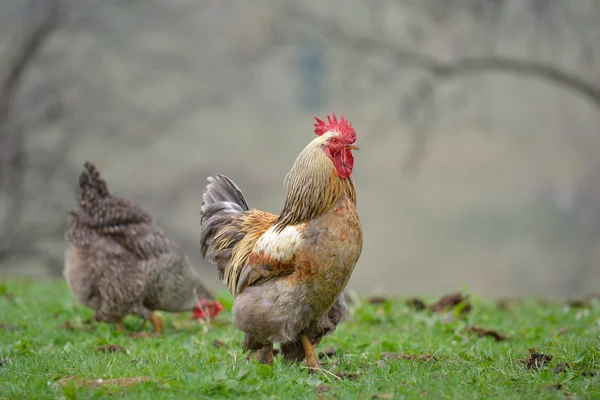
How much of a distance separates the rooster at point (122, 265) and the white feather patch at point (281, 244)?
8.96 ft

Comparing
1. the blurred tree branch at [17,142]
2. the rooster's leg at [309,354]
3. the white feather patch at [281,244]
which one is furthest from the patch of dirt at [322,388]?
the blurred tree branch at [17,142]

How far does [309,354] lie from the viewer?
5.61 m

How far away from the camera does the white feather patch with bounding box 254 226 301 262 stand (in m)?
5.39

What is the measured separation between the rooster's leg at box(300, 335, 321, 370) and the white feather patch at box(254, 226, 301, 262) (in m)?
0.73

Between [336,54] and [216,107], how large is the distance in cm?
374

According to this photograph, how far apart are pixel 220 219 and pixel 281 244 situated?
3.82 feet

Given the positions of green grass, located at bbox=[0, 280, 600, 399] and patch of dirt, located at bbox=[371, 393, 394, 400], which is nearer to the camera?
patch of dirt, located at bbox=[371, 393, 394, 400]

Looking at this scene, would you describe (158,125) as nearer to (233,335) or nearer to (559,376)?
(233,335)

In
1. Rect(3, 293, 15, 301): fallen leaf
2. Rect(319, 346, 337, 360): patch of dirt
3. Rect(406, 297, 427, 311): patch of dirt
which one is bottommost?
Rect(406, 297, 427, 311): patch of dirt

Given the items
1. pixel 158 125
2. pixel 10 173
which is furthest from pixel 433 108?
pixel 10 173

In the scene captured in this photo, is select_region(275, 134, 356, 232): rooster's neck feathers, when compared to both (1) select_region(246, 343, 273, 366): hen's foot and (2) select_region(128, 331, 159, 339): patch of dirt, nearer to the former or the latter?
(1) select_region(246, 343, 273, 366): hen's foot

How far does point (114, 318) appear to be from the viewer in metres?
8.04

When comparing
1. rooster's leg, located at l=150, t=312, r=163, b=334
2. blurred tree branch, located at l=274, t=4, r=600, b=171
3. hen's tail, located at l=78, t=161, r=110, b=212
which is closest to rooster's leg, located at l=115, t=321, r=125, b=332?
rooster's leg, located at l=150, t=312, r=163, b=334

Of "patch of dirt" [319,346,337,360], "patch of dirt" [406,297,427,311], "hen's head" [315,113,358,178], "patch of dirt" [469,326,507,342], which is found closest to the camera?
"hen's head" [315,113,358,178]
